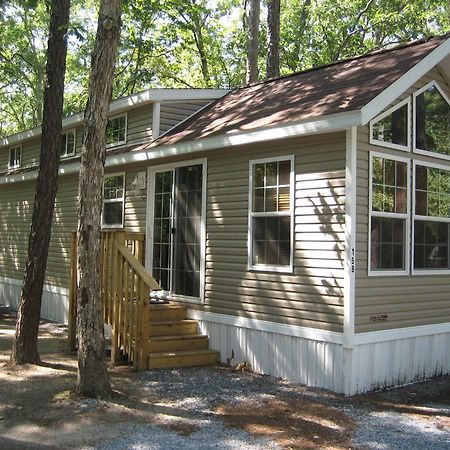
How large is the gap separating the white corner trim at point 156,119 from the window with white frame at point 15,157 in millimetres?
6781

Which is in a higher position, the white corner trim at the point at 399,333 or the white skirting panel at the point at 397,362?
the white corner trim at the point at 399,333

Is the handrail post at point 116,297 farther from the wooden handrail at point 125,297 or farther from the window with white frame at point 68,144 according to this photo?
the window with white frame at point 68,144

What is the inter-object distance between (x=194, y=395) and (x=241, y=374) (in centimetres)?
125

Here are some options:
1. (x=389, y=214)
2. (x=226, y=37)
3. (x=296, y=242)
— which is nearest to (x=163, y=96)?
(x=296, y=242)

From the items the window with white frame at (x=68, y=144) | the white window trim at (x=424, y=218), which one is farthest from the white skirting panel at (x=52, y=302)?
the white window trim at (x=424, y=218)

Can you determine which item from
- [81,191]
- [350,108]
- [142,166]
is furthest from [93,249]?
[142,166]

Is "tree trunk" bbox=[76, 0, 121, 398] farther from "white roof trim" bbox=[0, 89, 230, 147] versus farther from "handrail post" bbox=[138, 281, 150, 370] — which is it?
"white roof trim" bbox=[0, 89, 230, 147]

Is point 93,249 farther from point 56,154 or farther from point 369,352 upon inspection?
point 369,352

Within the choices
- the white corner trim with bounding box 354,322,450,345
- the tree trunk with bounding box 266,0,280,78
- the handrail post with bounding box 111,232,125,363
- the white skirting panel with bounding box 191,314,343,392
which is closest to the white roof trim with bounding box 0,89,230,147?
the handrail post with bounding box 111,232,125,363

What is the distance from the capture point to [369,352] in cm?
646

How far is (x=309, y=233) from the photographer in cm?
677

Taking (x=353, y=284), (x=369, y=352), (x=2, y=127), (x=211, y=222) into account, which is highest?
(x=2, y=127)

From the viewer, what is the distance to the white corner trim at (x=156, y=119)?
9.93m

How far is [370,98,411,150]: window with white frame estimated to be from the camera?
22.0 feet
